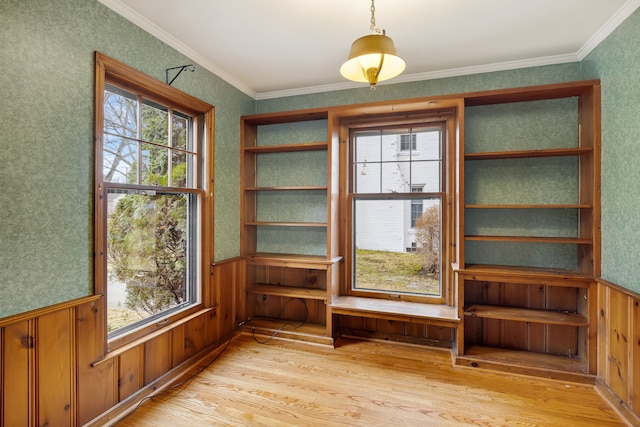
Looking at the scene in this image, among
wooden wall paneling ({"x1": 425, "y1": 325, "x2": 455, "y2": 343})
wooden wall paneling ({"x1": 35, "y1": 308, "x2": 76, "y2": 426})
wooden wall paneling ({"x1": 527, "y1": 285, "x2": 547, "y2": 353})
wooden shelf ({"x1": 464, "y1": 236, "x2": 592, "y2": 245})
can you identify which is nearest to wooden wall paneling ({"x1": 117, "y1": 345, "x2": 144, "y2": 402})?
wooden wall paneling ({"x1": 35, "y1": 308, "x2": 76, "y2": 426})

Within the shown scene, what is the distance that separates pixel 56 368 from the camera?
1657 mm

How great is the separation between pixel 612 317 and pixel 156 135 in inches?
141

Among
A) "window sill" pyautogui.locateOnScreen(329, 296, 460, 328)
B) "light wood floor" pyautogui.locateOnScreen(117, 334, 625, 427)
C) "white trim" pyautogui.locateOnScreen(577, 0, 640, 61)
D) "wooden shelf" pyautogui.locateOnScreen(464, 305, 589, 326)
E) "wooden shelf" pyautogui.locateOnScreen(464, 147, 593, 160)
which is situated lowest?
"light wood floor" pyautogui.locateOnScreen(117, 334, 625, 427)

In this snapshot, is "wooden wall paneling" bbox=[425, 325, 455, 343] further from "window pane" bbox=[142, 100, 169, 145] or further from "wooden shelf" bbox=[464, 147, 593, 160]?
"window pane" bbox=[142, 100, 169, 145]

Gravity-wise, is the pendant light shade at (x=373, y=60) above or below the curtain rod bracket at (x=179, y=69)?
below

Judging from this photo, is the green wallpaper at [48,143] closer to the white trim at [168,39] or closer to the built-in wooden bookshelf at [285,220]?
the white trim at [168,39]

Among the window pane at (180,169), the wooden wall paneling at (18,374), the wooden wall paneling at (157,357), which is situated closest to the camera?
the wooden wall paneling at (18,374)

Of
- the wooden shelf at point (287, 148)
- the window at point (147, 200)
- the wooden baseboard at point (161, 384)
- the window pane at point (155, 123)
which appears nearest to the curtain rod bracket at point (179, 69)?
the window at point (147, 200)

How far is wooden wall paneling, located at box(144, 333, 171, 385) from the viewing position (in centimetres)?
218

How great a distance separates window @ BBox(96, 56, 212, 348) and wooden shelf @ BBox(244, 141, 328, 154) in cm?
64

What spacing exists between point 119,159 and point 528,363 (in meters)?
3.47

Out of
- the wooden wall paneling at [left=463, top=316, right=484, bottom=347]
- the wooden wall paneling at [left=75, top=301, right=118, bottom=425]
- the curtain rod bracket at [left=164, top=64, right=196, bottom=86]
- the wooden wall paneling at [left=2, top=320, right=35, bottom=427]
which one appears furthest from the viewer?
the wooden wall paneling at [left=463, top=316, right=484, bottom=347]

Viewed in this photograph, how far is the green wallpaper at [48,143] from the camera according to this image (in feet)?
4.84

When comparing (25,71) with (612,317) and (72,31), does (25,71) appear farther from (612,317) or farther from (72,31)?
(612,317)
